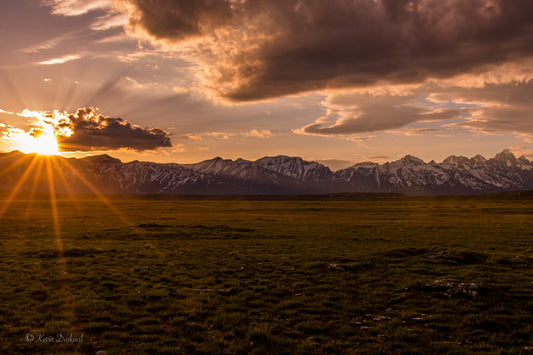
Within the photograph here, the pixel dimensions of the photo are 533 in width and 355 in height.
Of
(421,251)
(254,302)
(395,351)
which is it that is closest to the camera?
(395,351)

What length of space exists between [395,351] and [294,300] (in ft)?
23.4

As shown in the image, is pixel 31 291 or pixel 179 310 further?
pixel 31 291

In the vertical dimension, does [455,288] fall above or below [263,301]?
above

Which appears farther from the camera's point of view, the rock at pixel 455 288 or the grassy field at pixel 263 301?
the rock at pixel 455 288

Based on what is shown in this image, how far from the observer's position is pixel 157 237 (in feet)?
155

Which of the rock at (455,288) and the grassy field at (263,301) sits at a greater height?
the rock at (455,288)

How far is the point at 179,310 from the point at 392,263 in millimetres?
20404

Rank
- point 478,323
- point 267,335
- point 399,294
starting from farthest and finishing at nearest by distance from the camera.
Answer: point 399,294, point 478,323, point 267,335

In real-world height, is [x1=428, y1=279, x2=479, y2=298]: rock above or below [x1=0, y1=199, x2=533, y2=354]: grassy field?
above

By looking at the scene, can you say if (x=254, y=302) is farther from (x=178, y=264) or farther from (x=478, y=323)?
(x=178, y=264)

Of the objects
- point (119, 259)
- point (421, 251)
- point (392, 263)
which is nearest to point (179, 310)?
point (119, 259)

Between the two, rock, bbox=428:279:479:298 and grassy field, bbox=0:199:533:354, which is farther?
rock, bbox=428:279:479:298

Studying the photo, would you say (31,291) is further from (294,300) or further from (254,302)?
(294,300)

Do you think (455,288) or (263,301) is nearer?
(263,301)
